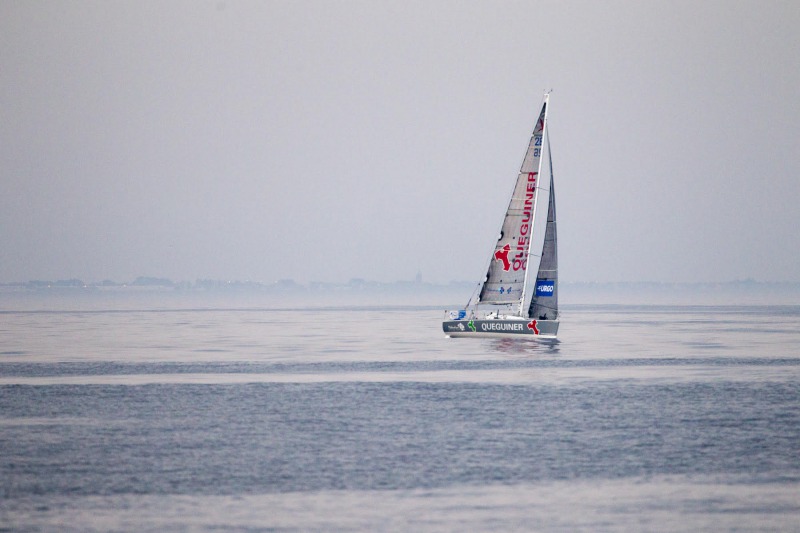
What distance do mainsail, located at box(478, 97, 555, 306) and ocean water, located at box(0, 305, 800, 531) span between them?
30.2 feet

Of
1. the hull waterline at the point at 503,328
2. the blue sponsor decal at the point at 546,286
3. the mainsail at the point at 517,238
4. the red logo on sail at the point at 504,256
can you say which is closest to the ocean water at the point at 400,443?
the hull waterline at the point at 503,328

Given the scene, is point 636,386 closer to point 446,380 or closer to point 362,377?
point 446,380

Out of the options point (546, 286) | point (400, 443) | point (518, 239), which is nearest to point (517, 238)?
point (518, 239)

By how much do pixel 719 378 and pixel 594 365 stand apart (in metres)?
10.9

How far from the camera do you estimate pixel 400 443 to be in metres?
37.1

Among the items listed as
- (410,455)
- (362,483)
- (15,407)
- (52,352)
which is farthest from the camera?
(52,352)

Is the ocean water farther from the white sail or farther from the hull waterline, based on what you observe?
the white sail

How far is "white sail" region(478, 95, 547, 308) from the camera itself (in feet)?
266

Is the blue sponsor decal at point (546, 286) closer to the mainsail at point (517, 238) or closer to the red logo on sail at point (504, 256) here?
the mainsail at point (517, 238)

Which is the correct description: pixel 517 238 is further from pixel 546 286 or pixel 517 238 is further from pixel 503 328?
pixel 503 328

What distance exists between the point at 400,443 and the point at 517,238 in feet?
157

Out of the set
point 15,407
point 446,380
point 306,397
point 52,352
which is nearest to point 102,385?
point 15,407

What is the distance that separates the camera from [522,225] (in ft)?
271

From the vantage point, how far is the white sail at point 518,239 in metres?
81.1
